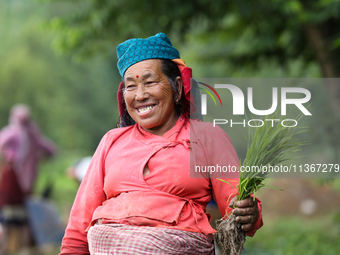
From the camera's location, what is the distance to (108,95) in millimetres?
24453

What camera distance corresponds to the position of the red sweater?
197 centimetres

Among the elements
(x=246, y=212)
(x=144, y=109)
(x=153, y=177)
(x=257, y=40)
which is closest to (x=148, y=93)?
(x=144, y=109)

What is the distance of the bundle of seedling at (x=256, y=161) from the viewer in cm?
191

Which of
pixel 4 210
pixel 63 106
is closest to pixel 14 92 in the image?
pixel 63 106

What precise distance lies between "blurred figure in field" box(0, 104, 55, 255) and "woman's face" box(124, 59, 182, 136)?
5.57 meters

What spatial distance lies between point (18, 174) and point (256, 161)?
20.8ft

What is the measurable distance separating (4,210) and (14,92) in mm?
14705

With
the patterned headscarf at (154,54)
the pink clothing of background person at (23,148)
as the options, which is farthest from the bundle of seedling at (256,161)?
the pink clothing of background person at (23,148)

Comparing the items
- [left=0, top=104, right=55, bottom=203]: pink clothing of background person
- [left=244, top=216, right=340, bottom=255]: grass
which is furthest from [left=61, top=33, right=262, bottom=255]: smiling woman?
[left=0, top=104, right=55, bottom=203]: pink clothing of background person

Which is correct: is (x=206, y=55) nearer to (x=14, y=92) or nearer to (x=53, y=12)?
(x=14, y=92)

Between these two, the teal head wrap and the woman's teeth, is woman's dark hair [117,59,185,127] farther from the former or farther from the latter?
the woman's teeth

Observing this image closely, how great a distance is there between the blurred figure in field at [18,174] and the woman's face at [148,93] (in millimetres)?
5574

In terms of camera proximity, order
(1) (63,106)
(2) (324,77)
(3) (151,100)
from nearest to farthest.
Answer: (3) (151,100)
(2) (324,77)
(1) (63,106)

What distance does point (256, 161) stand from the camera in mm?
1963
